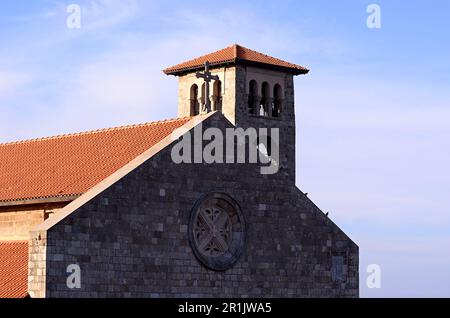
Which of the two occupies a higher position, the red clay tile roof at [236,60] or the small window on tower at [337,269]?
the red clay tile roof at [236,60]

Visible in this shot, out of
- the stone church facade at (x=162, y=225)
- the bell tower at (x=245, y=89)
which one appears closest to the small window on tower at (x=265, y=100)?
the bell tower at (x=245, y=89)

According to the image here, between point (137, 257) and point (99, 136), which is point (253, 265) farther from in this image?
point (99, 136)

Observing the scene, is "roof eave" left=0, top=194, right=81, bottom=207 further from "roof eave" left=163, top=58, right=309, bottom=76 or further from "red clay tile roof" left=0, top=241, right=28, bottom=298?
"roof eave" left=163, top=58, right=309, bottom=76

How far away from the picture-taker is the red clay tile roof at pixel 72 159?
136 feet

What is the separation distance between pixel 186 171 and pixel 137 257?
12.1ft

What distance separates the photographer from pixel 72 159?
4428 centimetres

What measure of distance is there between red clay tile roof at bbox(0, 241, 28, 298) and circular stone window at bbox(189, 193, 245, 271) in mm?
5817

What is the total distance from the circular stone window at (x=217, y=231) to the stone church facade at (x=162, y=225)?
0.12 feet

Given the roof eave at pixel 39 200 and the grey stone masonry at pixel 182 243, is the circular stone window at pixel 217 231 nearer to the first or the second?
the grey stone masonry at pixel 182 243

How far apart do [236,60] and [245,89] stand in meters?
2.01

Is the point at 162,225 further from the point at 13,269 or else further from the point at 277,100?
the point at 277,100

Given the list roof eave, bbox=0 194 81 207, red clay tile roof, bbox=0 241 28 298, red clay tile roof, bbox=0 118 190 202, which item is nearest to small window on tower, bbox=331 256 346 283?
red clay tile roof, bbox=0 118 190 202

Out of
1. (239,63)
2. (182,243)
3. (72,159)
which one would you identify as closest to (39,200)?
(72,159)
